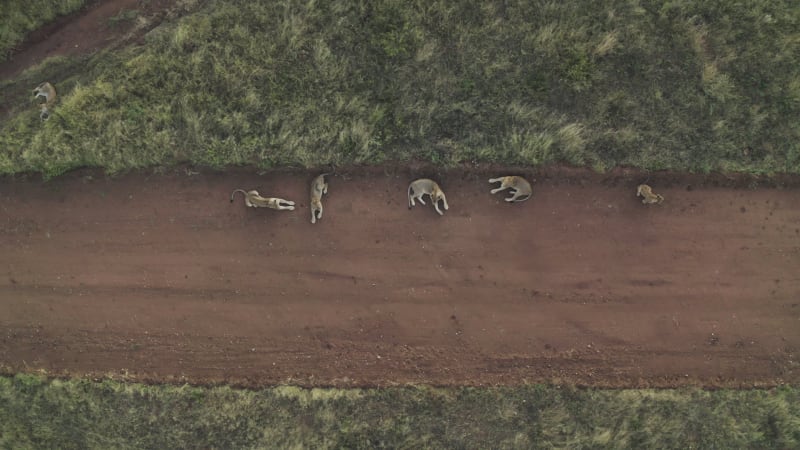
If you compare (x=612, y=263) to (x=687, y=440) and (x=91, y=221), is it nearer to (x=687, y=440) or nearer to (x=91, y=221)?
(x=687, y=440)

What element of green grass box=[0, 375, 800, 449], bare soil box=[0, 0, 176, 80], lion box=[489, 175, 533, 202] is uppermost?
bare soil box=[0, 0, 176, 80]

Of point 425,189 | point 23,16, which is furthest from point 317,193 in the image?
point 23,16

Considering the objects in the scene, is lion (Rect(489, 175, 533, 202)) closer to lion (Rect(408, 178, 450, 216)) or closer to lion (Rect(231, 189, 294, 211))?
lion (Rect(408, 178, 450, 216))

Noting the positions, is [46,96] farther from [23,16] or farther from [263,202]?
[263,202]

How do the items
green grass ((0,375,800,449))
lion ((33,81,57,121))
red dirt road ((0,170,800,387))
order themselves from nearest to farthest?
1. green grass ((0,375,800,449))
2. red dirt road ((0,170,800,387))
3. lion ((33,81,57,121))

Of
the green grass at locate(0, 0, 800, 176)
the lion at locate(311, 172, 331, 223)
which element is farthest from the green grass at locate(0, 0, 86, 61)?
the lion at locate(311, 172, 331, 223)

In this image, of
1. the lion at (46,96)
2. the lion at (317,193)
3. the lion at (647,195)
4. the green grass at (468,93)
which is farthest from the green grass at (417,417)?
the lion at (46,96)

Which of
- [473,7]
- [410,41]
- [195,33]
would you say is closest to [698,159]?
[473,7]
